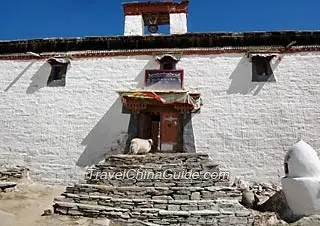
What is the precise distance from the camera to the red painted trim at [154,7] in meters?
12.6

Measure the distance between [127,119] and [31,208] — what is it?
404 cm

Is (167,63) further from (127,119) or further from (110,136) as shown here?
(110,136)

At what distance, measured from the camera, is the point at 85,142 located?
1080 centimetres

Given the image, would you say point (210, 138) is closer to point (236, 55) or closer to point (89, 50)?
point (236, 55)

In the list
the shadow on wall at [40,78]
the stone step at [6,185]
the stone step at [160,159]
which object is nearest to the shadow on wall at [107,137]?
the stone step at [160,159]

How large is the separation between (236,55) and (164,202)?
5.97m

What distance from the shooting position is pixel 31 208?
7754mm

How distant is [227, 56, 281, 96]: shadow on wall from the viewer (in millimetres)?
10672

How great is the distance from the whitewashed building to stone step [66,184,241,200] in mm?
2893

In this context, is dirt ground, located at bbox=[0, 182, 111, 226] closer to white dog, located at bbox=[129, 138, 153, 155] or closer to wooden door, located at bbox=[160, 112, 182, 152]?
white dog, located at bbox=[129, 138, 153, 155]

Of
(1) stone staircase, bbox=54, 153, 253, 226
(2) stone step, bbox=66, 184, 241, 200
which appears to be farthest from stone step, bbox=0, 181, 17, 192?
(2) stone step, bbox=66, 184, 241, 200

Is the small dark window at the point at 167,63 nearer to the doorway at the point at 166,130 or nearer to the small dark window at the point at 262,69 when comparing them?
Answer: the doorway at the point at 166,130

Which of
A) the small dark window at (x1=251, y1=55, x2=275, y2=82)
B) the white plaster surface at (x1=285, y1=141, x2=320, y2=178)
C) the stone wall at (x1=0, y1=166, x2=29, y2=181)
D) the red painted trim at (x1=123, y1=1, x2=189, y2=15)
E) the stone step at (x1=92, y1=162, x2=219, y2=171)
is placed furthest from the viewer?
the red painted trim at (x1=123, y1=1, x2=189, y2=15)

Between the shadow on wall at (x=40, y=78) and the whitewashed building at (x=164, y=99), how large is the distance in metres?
0.04
